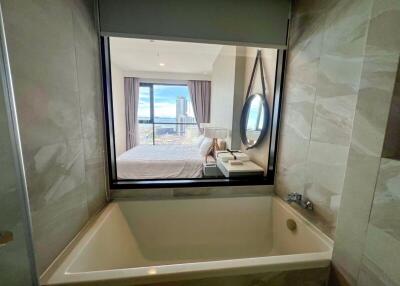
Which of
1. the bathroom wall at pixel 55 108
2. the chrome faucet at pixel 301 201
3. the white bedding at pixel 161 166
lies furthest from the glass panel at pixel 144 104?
the chrome faucet at pixel 301 201

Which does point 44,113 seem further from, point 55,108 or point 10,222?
point 10,222

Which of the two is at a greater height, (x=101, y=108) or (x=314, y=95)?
(x=314, y=95)

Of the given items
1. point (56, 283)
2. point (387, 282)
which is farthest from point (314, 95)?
point (56, 283)

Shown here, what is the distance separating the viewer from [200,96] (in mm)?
5301

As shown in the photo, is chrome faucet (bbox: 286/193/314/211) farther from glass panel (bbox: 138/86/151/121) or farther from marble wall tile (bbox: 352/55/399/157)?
glass panel (bbox: 138/86/151/121)

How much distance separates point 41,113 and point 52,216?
1.57ft

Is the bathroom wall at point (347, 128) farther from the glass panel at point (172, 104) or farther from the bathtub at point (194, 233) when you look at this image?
the glass panel at point (172, 104)

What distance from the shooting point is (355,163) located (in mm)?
814

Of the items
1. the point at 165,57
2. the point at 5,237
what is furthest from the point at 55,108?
the point at 165,57

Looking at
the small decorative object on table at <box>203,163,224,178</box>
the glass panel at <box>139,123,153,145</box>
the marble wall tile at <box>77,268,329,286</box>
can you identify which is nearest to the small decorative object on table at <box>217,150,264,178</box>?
the small decorative object on table at <box>203,163,224,178</box>

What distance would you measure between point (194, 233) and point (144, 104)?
14.0ft

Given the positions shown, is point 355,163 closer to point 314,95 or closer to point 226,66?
point 314,95

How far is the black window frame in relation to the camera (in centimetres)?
146

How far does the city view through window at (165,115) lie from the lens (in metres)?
5.18
